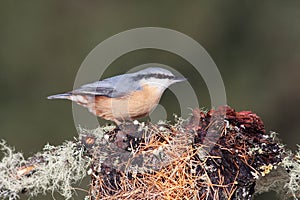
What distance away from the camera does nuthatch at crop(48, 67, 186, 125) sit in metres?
2.36

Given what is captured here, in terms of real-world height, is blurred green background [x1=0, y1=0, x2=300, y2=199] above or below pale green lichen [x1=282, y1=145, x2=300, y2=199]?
above

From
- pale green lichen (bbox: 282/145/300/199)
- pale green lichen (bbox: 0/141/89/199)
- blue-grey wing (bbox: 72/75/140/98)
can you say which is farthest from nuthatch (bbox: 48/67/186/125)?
pale green lichen (bbox: 282/145/300/199)

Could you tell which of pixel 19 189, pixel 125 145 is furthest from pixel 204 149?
pixel 19 189

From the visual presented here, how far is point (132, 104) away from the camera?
2.36 m

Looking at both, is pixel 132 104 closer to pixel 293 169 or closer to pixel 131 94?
pixel 131 94

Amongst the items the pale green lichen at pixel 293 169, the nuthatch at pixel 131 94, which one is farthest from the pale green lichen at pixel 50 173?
the pale green lichen at pixel 293 169

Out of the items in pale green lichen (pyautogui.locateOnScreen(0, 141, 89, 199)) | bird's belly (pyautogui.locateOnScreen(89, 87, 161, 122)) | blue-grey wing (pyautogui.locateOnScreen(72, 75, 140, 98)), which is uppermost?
blue-grey wing (pyautogui.locateOnScreen(72, 75, 140, 98))

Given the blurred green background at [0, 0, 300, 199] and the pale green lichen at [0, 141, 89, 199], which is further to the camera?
the blurred green background at [0, 0, 300, 199]

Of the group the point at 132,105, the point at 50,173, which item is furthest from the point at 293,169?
the point at 50,173

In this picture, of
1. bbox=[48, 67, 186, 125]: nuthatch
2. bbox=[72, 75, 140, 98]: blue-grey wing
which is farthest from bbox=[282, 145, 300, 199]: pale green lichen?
bbox=[72, 75, 140, 98]: blue-grey wing

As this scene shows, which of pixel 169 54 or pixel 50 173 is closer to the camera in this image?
pixel 50 173

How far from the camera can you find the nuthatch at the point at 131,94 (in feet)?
7.75

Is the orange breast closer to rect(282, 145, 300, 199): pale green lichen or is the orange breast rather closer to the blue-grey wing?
the blue-grey wing

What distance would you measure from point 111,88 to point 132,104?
0.37 feet
